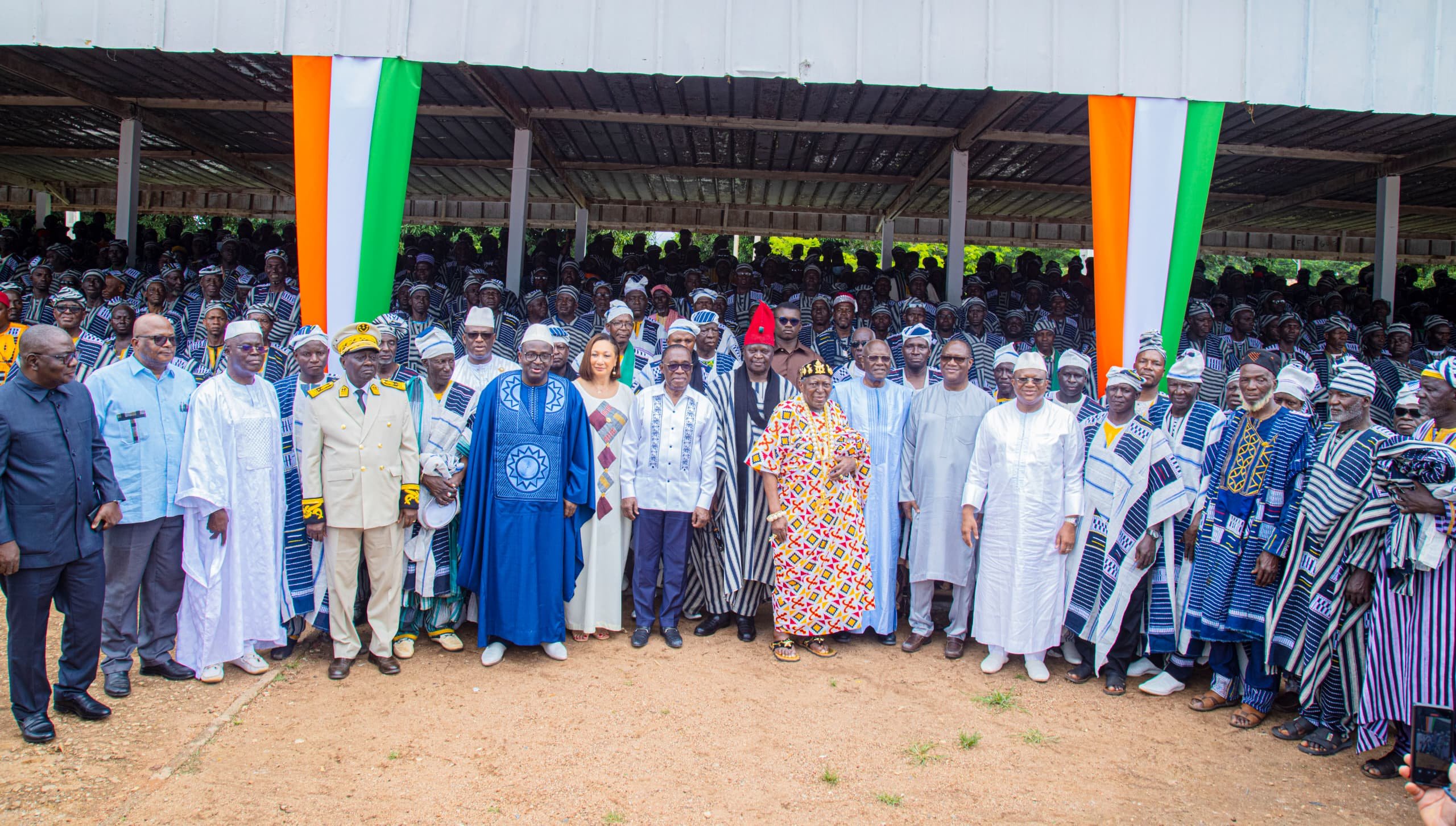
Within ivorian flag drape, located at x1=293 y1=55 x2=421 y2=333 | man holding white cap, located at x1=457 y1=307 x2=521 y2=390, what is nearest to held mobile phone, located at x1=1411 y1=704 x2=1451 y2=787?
man holding white cap, located at x1=457 y1=307 x2=521 y2=390

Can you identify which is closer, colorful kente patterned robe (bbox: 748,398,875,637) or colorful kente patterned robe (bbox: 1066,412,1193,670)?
colorful kente patterned robe (bbox: 1066,412,1193,670)

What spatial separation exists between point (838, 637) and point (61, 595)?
365 cm

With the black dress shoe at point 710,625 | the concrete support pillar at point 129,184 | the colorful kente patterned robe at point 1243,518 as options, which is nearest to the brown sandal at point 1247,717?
the colorful kente patterned robe at point 1243,518

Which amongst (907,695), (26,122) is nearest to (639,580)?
(907,695)

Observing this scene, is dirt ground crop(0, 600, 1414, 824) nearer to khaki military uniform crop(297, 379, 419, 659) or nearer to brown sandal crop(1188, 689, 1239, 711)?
brown sandal crop(1188, 689, 1239, 711)

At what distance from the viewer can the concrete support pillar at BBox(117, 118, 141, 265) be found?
9719mm

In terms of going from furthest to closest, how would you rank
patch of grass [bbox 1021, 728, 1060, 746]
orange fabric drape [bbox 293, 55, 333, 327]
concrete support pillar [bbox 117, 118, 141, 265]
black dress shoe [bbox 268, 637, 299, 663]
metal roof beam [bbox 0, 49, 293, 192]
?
concrete support pillar [bbox 117, 118, 141, 265] → metal roof beam [bbox 0, 49, 293, 192] → orange fabric drape [bbox 293, 55, 333, 327] → black dress shoe [bbox 268, 637, 299, 663] → patch of grass [bbox 1021, 728, 1060, 746]

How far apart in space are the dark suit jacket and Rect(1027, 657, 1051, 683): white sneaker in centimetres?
427

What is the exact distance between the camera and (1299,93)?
20.4ft

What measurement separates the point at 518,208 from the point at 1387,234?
29.1 ft

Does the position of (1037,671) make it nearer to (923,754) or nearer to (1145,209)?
(923,754)

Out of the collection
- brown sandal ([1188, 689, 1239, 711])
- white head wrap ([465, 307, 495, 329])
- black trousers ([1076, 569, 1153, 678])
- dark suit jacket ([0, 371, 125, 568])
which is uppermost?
white head wrap ([465, 307, 495, 329])

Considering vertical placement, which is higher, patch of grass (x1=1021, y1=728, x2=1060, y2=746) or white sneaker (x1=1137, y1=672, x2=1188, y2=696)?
white sneaker (x1=1137, y1=672, x2=1188, y2=696)

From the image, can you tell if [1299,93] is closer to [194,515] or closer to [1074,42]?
[1074,42]
